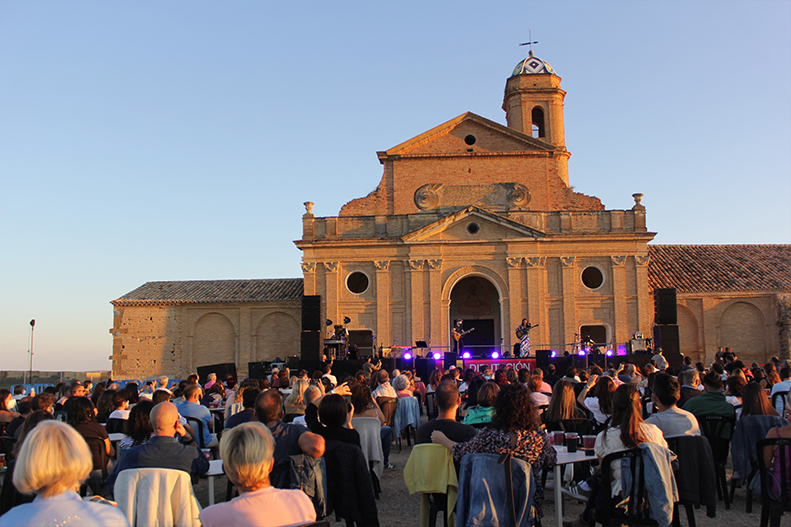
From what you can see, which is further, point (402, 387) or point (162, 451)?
point (402, 387)

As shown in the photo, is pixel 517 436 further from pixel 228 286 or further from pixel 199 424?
pixel 228 286

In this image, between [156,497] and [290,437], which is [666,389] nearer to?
[290,437]

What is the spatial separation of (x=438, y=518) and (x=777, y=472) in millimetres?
3531

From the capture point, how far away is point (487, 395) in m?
6.93

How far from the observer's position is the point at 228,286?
33688 mm

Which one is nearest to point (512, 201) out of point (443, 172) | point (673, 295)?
point (443, 172)

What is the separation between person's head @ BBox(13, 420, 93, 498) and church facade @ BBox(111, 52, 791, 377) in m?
25.6

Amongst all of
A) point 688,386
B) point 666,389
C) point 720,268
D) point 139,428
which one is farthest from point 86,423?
point 720,268

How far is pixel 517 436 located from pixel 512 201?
1006 inches

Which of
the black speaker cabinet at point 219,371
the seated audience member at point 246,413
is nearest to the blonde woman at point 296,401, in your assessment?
the seated audience member at point 246,413

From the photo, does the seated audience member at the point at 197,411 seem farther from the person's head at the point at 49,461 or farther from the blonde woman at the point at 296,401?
the person's head at the point at 49,461

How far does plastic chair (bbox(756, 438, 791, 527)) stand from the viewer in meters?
5.69

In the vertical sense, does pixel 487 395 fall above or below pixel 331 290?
below

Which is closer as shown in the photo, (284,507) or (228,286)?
(284,507)
